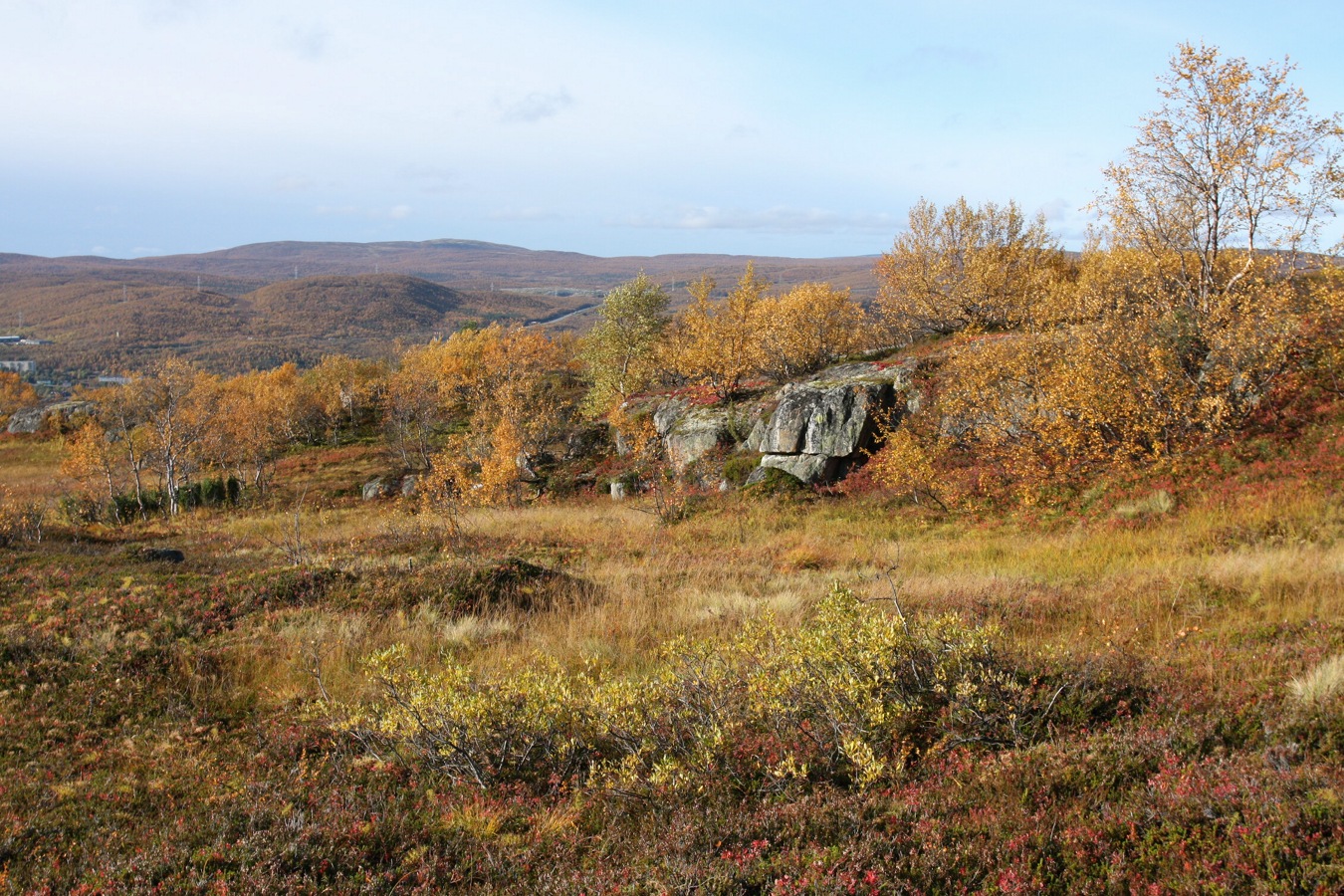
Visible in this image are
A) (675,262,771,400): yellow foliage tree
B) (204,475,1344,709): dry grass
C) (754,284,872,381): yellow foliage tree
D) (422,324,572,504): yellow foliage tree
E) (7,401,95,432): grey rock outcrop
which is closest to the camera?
(204,475,1344,709): dry grass

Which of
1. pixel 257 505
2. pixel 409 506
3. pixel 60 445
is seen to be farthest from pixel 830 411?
pixel 60 445

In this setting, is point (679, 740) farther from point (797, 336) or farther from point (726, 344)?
point (797, 336)

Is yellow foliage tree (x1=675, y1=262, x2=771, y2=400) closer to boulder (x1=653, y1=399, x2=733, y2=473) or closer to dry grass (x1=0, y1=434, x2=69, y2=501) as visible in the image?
boulder (x1=653, y1=399, x2=733, y2=473)

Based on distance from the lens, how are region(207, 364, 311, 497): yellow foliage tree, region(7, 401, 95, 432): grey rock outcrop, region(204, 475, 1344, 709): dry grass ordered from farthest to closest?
region(7, 401, 95, 432): grey rock outcrop → region(207, 364, 311, 497): yellow foliage tree → region(204, 475, 1344, 709): dry grass

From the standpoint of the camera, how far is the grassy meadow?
12.4ft

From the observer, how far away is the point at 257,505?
39.8 m

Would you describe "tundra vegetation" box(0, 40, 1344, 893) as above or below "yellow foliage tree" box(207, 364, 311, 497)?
above

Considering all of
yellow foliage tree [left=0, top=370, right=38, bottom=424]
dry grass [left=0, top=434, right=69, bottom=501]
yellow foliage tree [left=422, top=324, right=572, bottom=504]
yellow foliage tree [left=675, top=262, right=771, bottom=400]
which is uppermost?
yellow foliage tree [left=675, top=262, right=771, bottom=400]

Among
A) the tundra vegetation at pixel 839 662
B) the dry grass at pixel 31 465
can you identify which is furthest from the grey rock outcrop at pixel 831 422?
the dry grass at pixel 31 465

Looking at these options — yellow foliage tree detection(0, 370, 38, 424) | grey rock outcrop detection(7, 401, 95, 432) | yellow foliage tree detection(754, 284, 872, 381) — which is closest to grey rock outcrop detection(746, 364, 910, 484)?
yellow foliage tree detection(754, 284, 872, 381)

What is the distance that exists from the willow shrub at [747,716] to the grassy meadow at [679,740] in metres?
0.04

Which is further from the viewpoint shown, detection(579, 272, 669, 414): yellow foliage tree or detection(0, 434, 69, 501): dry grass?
detection(0, 434, 69, 501): dry grass

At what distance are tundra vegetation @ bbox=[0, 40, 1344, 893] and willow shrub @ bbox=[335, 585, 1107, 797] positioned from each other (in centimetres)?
4

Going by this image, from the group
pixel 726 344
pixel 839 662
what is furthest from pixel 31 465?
pixel 839 662
